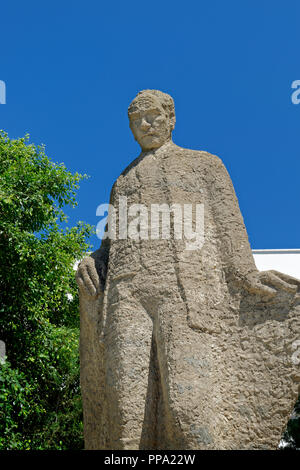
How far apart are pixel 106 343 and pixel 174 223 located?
3.76ft

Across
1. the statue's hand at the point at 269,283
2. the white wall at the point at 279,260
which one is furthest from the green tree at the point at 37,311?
the white wall at the point at 279,260

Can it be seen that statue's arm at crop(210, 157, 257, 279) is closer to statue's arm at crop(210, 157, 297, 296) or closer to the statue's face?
statue's arm at crop(210, 157, 297, 296)

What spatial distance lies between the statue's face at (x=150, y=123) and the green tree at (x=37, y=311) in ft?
20.6

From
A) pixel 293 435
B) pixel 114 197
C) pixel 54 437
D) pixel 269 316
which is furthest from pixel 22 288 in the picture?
pixel 269 316

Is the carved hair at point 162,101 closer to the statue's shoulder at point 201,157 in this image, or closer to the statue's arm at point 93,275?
the statue's shoulder at point 201,157

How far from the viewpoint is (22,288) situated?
496 inches

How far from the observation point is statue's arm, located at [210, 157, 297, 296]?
5.09 m

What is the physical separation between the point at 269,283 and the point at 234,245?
46cm

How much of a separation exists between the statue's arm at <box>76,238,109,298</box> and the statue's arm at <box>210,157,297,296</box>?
1090 millimetres

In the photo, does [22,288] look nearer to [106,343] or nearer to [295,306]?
[106,343]

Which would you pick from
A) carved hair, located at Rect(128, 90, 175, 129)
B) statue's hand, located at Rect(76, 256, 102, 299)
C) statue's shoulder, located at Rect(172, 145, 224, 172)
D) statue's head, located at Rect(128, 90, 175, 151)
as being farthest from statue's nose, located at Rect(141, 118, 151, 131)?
statue's hand, located at Rect(76, 256, 102, 299)

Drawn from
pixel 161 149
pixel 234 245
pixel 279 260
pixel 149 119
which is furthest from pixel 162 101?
pixel 279 260

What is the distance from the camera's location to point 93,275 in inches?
224
